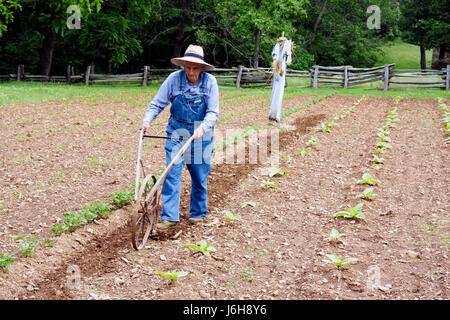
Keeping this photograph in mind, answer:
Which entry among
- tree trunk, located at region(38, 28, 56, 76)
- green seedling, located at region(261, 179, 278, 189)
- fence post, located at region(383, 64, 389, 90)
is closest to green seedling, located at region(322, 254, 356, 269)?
green seedling, located at region(261, 179, 278, 189)

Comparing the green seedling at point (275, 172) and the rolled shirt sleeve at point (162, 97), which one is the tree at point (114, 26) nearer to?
the green seedling at point (275, 172)

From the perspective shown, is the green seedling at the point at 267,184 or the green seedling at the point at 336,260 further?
the green seedling at the point at 267,184

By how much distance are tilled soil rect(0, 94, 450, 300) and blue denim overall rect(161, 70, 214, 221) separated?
0.53 meters

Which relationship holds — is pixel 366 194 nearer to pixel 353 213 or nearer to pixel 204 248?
pixel 353 213

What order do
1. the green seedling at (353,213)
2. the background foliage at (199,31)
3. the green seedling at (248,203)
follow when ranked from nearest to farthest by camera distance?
1. the green seedling at (353,213)
2. the green seedling at (248,203)
3. the background foliage at (199,31)

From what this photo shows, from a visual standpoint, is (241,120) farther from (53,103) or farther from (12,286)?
(12,286)

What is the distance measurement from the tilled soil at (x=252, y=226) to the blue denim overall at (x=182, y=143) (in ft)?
1.72

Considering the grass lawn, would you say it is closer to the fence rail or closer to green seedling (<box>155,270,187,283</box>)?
the fence rail

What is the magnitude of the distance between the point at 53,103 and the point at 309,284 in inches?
581

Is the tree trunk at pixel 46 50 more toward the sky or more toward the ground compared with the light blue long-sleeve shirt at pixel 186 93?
more toward the sky

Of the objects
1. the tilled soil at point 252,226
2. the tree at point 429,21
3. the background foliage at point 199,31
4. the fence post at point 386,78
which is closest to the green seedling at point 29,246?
the tilled soil at point 252,226

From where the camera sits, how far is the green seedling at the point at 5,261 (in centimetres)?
452

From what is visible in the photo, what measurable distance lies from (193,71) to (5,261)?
2.86 metres

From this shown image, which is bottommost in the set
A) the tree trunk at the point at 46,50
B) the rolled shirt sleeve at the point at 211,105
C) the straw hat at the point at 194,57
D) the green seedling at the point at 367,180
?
the green seedling at the point at 367,180
